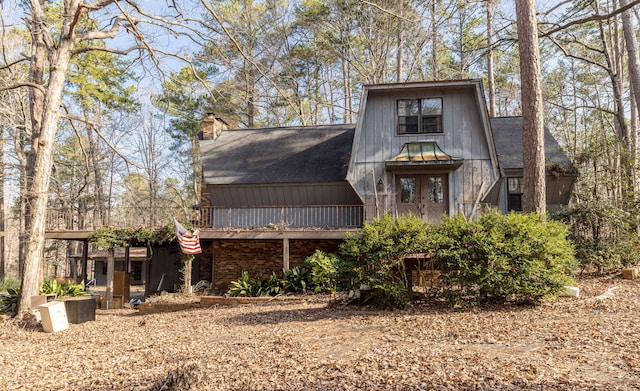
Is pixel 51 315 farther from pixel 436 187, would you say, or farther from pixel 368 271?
pixel 436 187

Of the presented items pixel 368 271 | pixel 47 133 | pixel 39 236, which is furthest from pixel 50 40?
pixel 368 271

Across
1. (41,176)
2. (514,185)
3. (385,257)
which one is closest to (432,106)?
(514,185)

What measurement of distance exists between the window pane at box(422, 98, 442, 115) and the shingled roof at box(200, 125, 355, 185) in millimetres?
3402

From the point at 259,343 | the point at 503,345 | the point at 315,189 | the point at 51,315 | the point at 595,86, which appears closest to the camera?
the point at 503,345

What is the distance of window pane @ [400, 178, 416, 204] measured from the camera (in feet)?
49.1

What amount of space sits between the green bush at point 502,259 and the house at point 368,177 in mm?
5598

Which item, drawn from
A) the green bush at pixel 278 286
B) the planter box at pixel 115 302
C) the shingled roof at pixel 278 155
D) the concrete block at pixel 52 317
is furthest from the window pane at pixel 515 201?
the planter box at pixel 115 302

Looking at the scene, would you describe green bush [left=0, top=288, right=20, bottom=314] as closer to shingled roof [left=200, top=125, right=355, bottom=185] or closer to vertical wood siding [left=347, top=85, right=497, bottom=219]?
shingled roof [left=200, top=125, right=355, bottom=185]

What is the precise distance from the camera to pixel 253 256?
53.9 feet

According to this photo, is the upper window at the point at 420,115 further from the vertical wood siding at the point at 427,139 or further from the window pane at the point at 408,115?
the vertical wood siding at the point at 427,139

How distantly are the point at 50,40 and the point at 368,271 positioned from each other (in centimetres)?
1030

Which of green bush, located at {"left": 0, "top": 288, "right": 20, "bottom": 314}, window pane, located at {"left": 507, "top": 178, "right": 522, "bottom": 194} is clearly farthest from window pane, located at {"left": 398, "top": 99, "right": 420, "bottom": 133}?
green bush, located at {"left": 0, "top": 288, "right": 20, "bottom": 314}

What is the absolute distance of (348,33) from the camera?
24.2m

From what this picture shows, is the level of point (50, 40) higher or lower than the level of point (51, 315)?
higher
